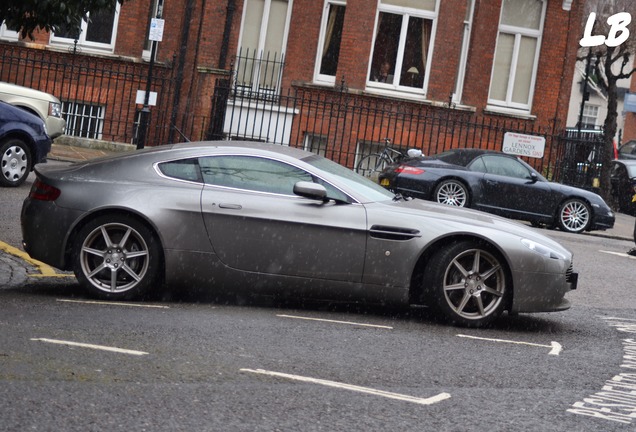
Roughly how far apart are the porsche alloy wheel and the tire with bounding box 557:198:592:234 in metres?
1.90

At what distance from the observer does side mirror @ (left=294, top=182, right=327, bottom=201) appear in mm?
9133

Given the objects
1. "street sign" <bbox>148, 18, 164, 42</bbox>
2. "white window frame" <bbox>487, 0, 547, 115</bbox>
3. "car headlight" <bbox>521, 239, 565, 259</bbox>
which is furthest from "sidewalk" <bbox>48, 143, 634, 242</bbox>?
"car headlight" <bbox>521, 239, 565, 259</bbox>

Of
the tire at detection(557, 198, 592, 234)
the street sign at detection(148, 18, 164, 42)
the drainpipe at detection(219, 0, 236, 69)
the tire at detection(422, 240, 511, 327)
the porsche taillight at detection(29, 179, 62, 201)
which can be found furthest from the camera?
the drainpipe at detection(219, 0, 236, 69)

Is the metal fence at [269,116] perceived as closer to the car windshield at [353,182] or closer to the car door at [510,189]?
the car door at [510,189]

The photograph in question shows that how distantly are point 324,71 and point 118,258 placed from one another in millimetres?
18302

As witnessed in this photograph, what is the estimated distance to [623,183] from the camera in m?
30.7

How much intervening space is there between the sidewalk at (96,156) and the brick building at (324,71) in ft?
3.31

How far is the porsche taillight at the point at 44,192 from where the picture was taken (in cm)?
933

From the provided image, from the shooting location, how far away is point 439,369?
7586 mm

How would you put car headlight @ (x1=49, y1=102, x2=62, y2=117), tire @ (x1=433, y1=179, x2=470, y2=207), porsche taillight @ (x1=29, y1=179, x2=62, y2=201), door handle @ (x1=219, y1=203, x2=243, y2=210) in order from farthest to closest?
1. tire @ (x1=433, y1=179, x2=470, y2=207)
2. car headlight @ (x1=49, y1=102, x2=62, y2=117)
3. porsche taillight @ (x1=29, y1=179, x2=62, y2=201)
4. door handle @ (x1=219, y1=203, x2=243, y2=210)

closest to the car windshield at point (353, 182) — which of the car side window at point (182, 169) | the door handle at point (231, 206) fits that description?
the door handle at point (231, 206)

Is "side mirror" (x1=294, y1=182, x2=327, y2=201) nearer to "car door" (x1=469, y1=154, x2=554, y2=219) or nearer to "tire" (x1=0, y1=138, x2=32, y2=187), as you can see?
"tire" (x1=0, y1=138, x2=32, y2=187)

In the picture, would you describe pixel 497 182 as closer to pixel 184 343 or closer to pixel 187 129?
pixel 187 129

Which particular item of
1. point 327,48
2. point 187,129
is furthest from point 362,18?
point 187,129
